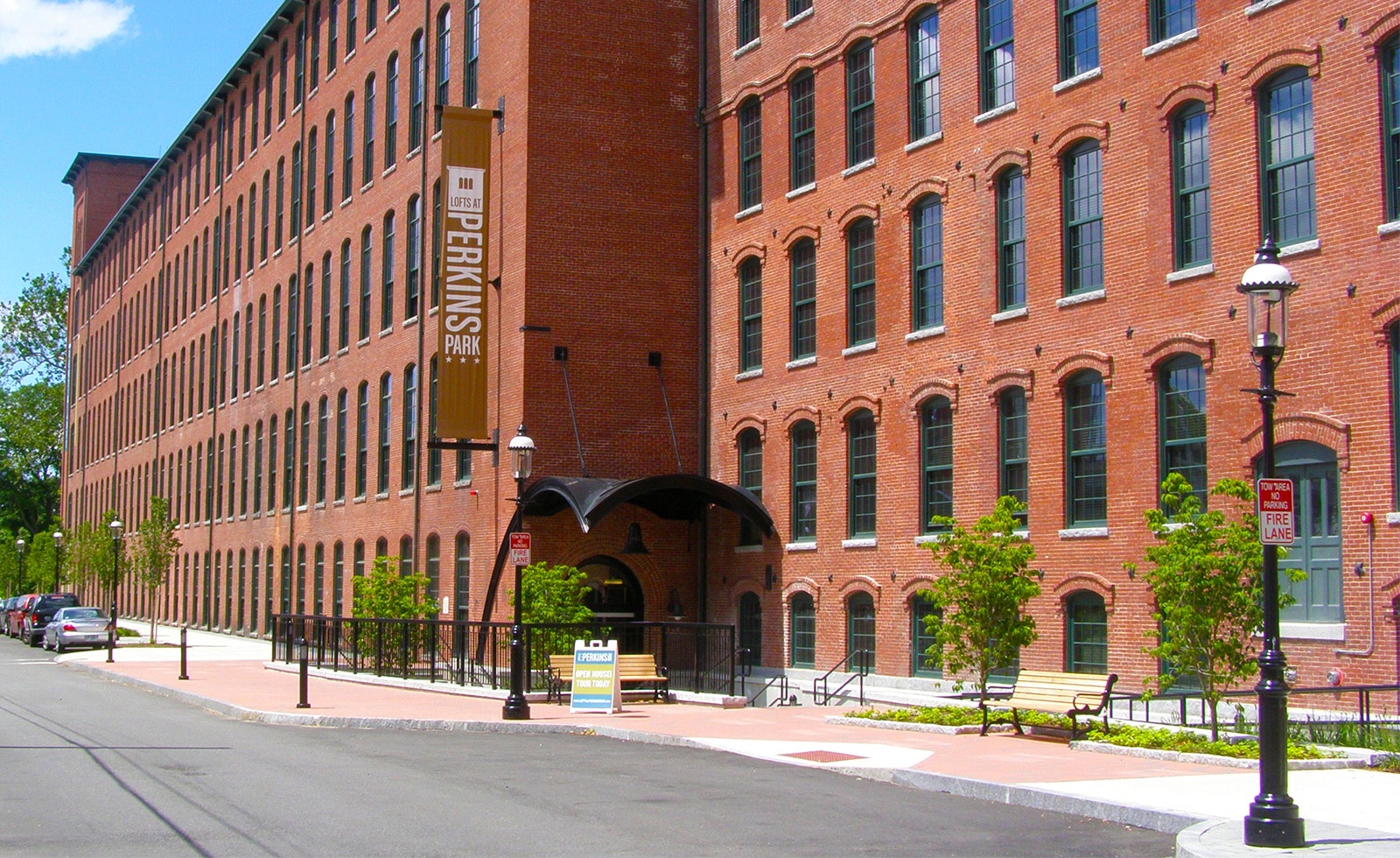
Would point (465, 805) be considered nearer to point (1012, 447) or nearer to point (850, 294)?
point (1012, 447)

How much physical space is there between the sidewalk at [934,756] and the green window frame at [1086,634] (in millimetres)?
4062

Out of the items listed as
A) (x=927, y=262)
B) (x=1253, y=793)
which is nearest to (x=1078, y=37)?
(x=927, y=262)

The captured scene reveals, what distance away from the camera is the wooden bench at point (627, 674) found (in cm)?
2508

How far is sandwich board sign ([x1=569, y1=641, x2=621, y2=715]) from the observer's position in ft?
75.7

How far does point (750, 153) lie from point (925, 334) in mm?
7789

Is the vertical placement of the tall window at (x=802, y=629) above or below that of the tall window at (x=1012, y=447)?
below

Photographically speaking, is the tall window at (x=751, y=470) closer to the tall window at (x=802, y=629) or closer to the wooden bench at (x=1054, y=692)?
the tall window at (x=802, y=629)

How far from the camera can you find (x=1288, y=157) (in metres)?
20.2

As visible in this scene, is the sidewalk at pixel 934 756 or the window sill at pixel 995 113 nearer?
the sidewalk at pixel 934 756

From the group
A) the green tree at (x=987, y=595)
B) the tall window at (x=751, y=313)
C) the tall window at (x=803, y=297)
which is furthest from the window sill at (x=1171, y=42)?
the tall window at (x=751, y=313)

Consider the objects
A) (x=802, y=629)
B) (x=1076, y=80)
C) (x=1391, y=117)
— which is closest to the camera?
(x=1391, y=117)

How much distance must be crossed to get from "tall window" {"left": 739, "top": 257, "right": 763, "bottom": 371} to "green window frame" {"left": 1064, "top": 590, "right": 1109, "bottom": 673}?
10.4m

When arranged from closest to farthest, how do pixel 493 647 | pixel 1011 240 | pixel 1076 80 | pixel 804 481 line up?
→ pixel 1076 80, pixel 1011 240, pixel 493 647, pixel 804 481

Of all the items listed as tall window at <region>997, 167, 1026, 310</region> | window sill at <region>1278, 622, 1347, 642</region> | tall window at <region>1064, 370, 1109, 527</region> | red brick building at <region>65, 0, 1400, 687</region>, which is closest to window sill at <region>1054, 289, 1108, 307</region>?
red brick building at <region>65, 0, 1400, 687</region>
